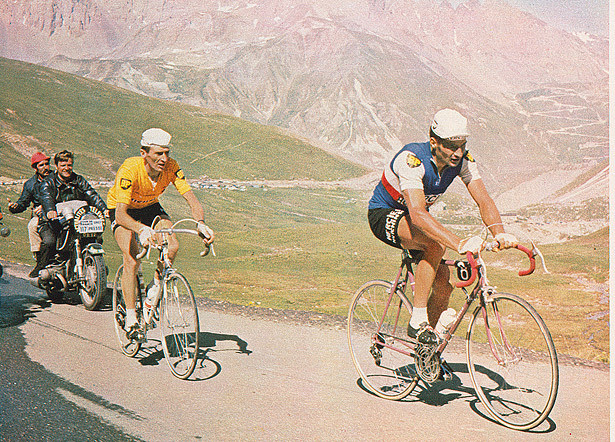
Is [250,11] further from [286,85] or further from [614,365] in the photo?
[614,365]

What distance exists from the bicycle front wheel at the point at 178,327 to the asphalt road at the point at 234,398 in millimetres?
118

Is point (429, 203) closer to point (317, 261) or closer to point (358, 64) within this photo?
point (317, 261)

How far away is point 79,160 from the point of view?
12.3 meters

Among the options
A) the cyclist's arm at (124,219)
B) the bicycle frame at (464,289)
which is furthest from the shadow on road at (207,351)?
the bicycle frame at (464,289)

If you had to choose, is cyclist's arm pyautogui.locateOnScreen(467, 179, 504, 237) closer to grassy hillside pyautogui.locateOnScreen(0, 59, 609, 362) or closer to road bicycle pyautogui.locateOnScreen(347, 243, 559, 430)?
road bicycle pyautogui.locateOnScreen(347, 243, 559, 430)

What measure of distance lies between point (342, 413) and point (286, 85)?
14826 mm

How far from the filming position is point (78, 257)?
5.81m

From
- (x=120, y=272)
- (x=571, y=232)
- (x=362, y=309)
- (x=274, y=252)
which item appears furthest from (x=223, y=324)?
(x=571, y=232)

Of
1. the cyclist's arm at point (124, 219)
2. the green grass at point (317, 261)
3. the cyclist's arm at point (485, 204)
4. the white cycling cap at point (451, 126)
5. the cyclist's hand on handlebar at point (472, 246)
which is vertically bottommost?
the green grass at point (317, 261)

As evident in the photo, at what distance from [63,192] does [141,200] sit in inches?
86.6

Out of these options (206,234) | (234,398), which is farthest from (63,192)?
(234,398)

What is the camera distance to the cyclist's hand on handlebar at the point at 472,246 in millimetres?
2891

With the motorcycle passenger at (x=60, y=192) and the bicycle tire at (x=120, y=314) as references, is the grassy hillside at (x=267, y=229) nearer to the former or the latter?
the motorcycle passenger at (x=60, y=192)

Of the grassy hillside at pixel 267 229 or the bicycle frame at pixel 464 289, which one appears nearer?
the bicycle frame at pixel 464 289
